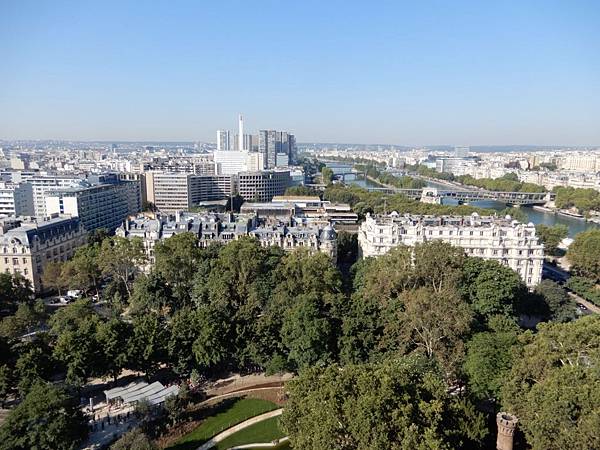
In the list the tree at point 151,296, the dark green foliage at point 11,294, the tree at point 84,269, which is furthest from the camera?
the tree at point 84,269

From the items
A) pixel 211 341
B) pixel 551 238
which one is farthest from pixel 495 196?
pixel 211 341

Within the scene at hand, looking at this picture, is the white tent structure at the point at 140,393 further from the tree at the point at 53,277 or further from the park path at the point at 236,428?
the tree at the point at 53,277

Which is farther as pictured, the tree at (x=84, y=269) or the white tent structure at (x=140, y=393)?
the tree at (x=84, y=269)

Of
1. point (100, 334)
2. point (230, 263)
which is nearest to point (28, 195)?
point (230, 263)

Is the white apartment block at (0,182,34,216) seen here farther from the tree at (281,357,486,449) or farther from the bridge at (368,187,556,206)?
the bridge at (368,187,556,206)

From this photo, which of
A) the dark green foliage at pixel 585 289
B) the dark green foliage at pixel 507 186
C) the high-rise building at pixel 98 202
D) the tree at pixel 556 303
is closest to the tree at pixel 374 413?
the tree at pixel 556 303

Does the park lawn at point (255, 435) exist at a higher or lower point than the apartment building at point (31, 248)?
lower
